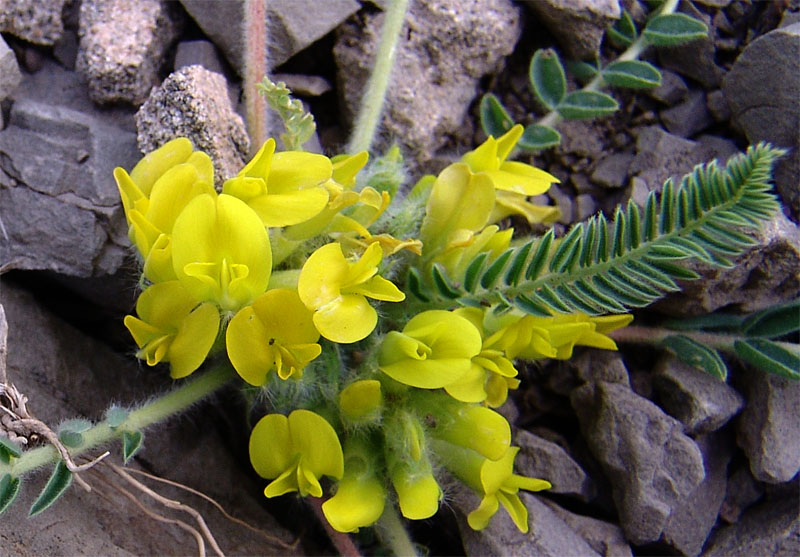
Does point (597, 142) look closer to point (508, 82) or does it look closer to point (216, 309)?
point (508, 82)

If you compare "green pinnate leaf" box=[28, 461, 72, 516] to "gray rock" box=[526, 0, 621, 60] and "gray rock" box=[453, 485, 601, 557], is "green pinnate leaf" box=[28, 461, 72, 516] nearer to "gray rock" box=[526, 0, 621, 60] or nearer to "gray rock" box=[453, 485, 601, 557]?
"gray rock" box=[453, 485, 601, 557]

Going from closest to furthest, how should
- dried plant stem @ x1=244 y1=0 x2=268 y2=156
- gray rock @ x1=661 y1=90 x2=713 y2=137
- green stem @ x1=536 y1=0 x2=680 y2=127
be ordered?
dried plant stem @ x1=244 y1=0 x2=268 y2=156, green stem @ x1=536 y1=0 x2=680 y2=127, gray rock @ x1=661 y1=90 x2=713 y2=137

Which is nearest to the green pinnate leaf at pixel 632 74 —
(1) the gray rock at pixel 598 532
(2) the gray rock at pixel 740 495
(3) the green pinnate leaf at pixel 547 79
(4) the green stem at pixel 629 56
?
(4) the green stem at pixel 629 56

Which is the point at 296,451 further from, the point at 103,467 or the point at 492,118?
the point at 492,118

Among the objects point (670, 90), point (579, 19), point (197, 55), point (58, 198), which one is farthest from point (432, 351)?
point (670, 90)

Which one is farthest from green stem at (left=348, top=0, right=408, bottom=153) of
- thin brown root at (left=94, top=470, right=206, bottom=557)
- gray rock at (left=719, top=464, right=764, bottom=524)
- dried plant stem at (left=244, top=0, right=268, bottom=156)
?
gray rock at (left=719, top=464, right=764, bottom=524)
